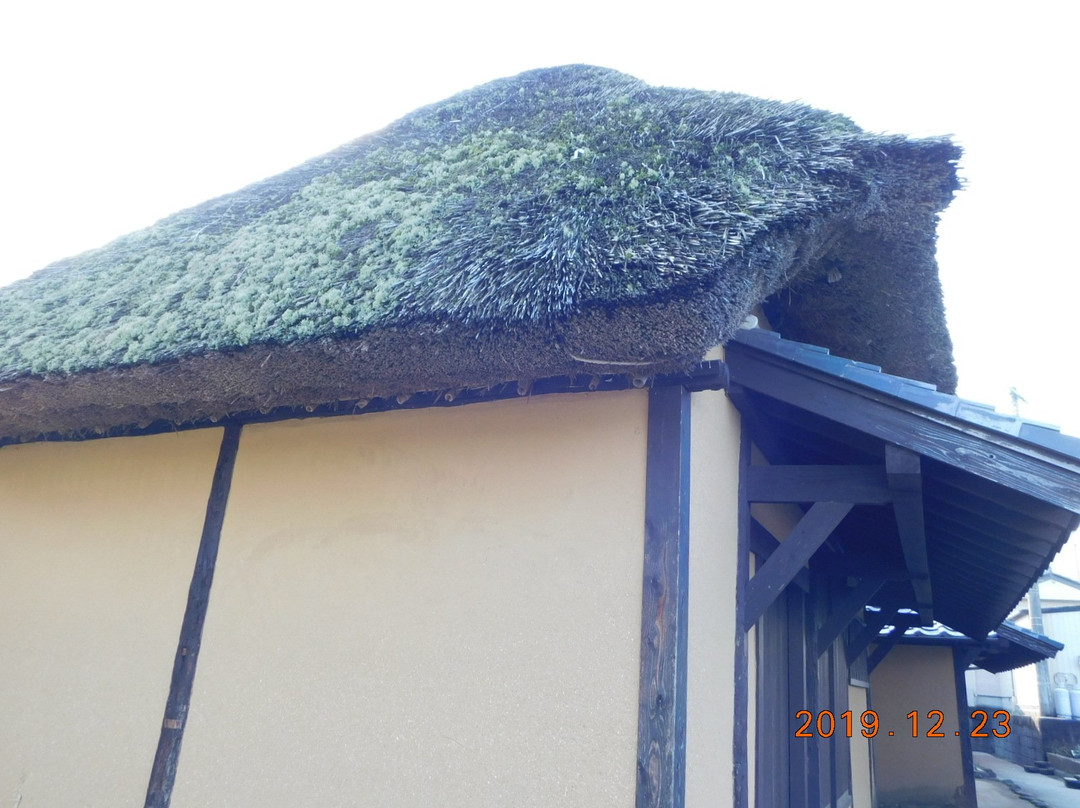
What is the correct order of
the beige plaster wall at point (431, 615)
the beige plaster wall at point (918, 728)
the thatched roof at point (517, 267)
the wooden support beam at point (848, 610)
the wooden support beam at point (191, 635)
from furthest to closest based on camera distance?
1. the beige plaster wall at point (918, 728)
2. the wooden support beam at point (848, 610)
3. the wooden support beam at point (191, 635)
4. the beige plaster wall at point (431, 615)
5. the thatched roof at point (517, 267)

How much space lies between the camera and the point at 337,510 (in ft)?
9.16

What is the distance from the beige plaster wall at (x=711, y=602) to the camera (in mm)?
2234

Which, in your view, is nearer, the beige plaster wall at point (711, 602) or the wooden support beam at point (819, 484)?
the beige plaster wall at point (711, 602)

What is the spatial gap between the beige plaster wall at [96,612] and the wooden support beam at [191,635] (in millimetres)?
60

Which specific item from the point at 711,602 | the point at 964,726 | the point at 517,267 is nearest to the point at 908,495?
the point at 711,602

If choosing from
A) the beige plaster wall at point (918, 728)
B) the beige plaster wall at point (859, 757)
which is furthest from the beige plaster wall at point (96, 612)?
the beige plaster wall at point (918, 728)

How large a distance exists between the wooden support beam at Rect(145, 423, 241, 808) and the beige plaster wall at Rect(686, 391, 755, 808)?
1916 mm

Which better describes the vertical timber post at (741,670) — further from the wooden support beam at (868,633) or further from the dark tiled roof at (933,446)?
the wooden support beam at (868,633)

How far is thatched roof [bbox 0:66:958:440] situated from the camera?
6.68ft

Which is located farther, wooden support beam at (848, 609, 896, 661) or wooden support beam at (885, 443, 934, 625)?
wooden support beam at (848, 609, 896, 661)

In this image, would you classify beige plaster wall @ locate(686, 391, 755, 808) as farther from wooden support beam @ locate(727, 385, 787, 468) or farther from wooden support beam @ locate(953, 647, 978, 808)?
wooden support beam @ locate(953, 647, 978, 808)

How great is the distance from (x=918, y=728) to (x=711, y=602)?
303 inches

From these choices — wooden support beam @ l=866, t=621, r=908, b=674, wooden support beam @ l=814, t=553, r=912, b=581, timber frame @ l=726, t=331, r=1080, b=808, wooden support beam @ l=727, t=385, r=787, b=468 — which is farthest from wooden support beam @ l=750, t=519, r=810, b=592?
wooden support beam @ l=866, t=621, r=908, b=674

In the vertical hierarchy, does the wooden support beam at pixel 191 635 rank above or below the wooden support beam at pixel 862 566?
below
